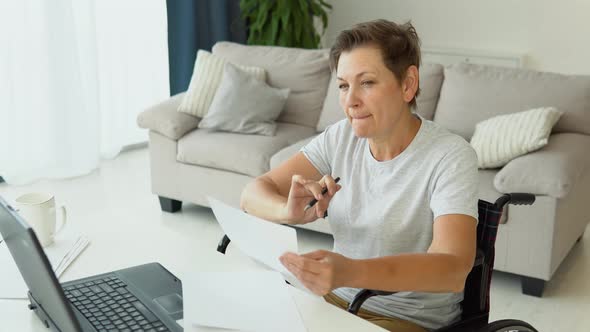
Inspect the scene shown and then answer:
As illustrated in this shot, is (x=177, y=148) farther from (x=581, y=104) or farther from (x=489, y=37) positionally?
(x=489, y=37)

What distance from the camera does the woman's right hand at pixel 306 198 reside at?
5.53 feet

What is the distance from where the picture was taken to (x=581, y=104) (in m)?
3.43

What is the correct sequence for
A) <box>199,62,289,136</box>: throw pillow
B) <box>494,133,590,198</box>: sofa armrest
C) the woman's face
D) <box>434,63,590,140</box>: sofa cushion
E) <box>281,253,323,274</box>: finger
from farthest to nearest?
<box>199,62,289,136</box>: throw pillow → <box>434,63,590,140</box>: sofa cushion → <box>494,133,590,198</box>: sofa armrest → the woman's face → <box>281,253,323,274</box>: finger

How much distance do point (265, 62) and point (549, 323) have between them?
77.0 inches

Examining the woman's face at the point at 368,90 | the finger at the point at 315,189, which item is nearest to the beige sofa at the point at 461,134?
the woman's face at the point at 368,90

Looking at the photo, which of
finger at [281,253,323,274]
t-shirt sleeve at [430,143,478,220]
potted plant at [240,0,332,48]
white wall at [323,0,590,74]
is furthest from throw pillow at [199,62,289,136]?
finger at [281,253,323,274]

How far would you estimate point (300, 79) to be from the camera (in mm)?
4055

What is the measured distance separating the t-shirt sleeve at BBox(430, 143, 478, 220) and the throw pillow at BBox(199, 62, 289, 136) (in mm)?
2126

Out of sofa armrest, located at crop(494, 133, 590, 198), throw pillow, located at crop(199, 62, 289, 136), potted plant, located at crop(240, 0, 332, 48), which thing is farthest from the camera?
potted plant, located at crop(240, 0, 332, 48)

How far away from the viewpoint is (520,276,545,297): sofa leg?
3.15 metres

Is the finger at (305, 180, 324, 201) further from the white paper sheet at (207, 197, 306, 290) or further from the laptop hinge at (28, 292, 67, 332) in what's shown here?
the laptop hinge at (28, 292, 67, 332)

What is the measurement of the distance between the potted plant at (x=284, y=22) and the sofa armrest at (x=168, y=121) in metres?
1.31

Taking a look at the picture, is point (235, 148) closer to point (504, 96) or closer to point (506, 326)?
point (504, 96)

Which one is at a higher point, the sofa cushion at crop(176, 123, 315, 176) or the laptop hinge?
the laptop hinge
